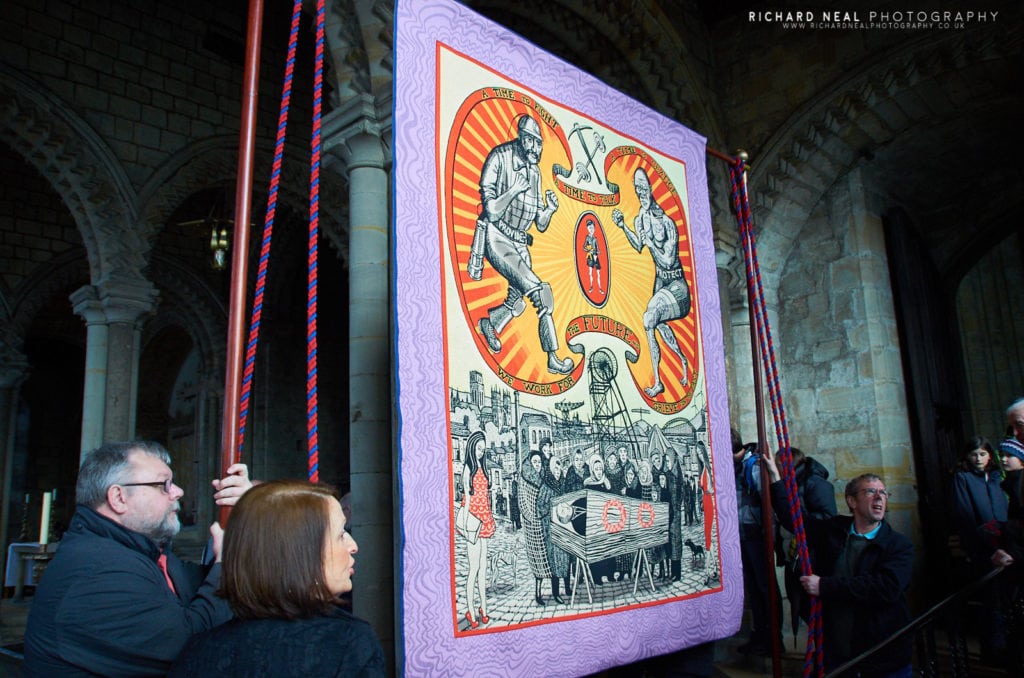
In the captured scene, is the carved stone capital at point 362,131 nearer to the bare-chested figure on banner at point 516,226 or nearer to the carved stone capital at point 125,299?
the bare-chested figure on banner at point 516,226

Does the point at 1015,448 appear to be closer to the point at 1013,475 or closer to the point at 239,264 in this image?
the point at 1013,475

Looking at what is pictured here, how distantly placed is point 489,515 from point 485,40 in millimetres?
1454

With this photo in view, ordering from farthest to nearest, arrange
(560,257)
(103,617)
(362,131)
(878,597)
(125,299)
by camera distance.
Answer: (125,299)
(362,131)
(878,597)
(560,257)
(103,617)

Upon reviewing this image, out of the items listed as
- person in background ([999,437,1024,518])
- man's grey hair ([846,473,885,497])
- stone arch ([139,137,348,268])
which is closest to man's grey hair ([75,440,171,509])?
man's grey hair ([846,473,885,497])

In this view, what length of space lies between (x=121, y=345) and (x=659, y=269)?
633 cm

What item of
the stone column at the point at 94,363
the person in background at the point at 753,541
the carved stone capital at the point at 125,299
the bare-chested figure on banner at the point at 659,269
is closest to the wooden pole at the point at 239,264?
the bare-chested figure on banner at the point at 659,269

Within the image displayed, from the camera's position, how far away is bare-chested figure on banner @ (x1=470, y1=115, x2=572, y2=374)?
2.18 metres

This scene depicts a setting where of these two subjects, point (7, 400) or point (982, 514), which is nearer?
point (982, 514)

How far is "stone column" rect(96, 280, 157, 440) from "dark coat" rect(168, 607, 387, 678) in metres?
6.65

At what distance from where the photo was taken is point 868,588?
273 centimetres

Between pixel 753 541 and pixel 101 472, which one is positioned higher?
pixel 101 472

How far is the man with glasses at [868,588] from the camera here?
2.70 m

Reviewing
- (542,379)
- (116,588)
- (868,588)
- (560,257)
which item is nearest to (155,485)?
(116,588)

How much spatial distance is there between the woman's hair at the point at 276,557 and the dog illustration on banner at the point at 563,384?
0.72 m
